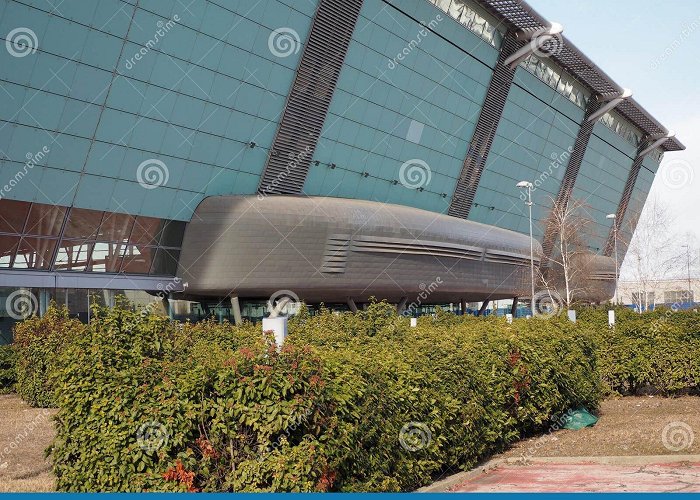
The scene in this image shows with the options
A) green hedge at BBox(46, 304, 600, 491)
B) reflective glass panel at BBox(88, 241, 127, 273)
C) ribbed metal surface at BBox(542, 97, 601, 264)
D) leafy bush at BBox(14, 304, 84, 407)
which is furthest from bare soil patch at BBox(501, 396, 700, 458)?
ribbed metal surface at BBox(542, 97, 601, 264)

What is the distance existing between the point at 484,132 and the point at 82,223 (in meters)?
32.3

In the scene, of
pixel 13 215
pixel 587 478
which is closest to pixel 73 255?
pixel 13 215

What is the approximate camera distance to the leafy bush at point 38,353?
68.7 ft

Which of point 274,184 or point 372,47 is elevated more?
point 372,47

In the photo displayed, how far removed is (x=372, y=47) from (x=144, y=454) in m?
39.2

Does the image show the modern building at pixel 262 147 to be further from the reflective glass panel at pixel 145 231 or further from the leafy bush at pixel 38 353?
the leafy bush at pixel 38 353

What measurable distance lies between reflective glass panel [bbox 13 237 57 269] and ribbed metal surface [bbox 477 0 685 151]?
105 feet

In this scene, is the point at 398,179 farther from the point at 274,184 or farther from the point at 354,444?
the point at 354,444

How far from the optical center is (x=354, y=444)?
8.80 m

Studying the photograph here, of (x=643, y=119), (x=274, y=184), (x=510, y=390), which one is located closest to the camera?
(x=510, y=390)

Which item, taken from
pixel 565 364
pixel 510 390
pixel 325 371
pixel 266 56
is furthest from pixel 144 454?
pixel 266 56

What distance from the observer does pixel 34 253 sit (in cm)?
3284

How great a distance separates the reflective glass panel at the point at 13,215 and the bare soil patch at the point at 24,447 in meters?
→ 11.4

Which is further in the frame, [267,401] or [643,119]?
[643,119]
